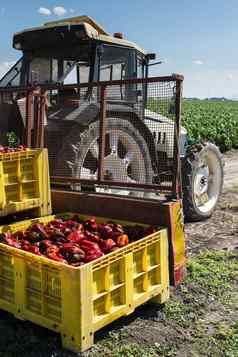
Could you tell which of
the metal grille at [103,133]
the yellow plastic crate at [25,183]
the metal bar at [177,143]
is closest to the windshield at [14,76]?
the metal grille at [103,133]

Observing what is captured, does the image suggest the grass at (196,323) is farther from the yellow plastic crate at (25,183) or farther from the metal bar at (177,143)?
the yellow plastic crate at (25,183)

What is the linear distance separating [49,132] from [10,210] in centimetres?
153

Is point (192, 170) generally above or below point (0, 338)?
above

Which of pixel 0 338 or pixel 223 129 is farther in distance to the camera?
pixel 223 129

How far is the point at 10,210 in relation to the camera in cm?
435

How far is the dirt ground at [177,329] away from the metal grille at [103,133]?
99cm

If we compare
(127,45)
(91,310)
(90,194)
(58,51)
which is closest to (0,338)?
(91,310)

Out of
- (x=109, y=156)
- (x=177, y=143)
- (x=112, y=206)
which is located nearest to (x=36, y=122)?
(x=109, y=156)

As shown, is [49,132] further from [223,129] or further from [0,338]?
[223,129]

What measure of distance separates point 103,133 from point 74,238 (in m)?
1.28

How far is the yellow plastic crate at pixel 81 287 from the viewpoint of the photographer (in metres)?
3.30

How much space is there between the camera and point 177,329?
3.82 m

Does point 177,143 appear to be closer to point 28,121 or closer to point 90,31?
point 28,121

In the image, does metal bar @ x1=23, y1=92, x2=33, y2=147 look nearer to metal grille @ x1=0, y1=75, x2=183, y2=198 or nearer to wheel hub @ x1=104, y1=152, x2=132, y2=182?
metal grille @ x1=0, y1=75, x2=183, y2=198
